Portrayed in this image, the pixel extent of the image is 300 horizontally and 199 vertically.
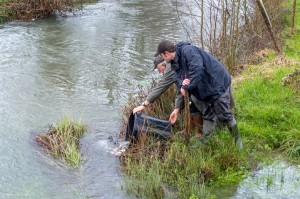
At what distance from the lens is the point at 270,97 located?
8.35 metres

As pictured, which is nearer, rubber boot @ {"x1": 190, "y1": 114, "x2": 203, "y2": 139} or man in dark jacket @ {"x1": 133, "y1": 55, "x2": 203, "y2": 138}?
man in dark jacket @ {"x1": 133, "y1": 55, "x2": 203, "y2": 138}

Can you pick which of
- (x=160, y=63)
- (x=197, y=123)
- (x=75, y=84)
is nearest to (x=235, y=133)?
(x=197, y=123)

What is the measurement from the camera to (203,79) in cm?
674

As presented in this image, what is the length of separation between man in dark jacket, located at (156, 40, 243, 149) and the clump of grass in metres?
1.76

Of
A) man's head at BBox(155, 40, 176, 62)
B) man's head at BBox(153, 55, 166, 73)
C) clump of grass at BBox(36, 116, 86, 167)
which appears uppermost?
man's head at BBox(155, 40, 176, 62)

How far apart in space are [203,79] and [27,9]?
13.4 m

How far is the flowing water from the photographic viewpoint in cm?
701

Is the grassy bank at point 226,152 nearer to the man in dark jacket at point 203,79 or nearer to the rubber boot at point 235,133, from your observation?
the rubber boot at point 235,133

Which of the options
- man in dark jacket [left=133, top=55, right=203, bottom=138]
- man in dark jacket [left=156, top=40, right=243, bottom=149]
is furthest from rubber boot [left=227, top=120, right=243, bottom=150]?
man in dark jacket [left=133, top=55, right=203, bottom=138]

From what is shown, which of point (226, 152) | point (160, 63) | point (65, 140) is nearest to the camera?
point (226, 152)

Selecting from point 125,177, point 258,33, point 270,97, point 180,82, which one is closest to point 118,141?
point 125,177

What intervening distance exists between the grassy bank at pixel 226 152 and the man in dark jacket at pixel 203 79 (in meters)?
0.34

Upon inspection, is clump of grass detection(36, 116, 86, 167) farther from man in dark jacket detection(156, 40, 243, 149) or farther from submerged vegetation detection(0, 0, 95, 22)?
submerged vegetation detection(0, 0, 95, 22)

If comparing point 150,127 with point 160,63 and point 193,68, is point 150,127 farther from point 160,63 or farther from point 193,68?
point 193,68
